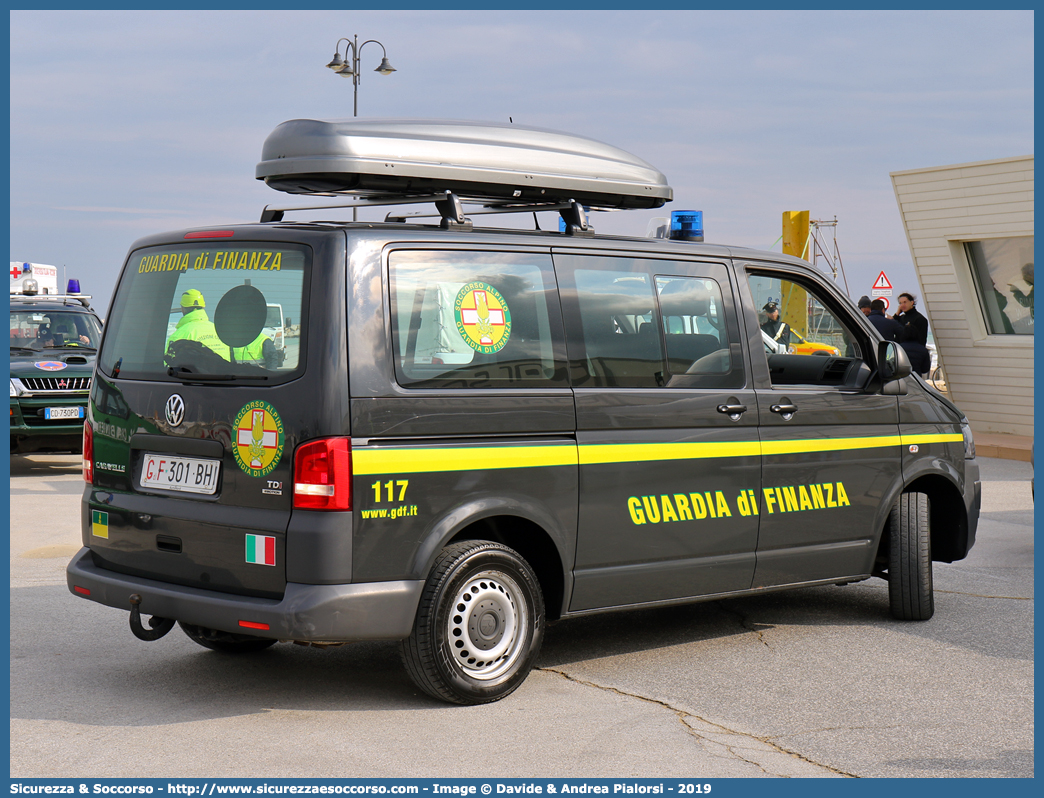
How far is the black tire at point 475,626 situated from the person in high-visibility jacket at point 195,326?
4.20ft

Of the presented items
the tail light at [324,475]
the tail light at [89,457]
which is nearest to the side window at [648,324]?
the tail light at [324,475]

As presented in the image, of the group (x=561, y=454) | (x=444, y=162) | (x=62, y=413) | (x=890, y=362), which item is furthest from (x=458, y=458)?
(x=62, y=413)

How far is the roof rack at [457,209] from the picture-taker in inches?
211

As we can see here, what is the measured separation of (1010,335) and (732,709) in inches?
556

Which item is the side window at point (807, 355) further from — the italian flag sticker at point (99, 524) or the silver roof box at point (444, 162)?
the italian flag sticker at point (99, 524)

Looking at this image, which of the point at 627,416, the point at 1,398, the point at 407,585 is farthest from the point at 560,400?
the point at 1,398

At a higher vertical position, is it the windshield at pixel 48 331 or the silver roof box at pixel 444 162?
the silver roof box at pixel 444 162

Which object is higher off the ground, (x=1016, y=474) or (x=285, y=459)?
(x=285, y=459)

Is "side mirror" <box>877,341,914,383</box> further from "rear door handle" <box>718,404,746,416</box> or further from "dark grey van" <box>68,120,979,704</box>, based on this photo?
"rear door handle" <box>718,404,746,416</box>

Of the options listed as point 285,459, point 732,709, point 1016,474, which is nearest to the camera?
point 285,459

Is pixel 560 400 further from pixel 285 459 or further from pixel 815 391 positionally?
pixel 815 391

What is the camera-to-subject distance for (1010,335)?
57.7ft

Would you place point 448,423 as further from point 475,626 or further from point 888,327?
point 888,327

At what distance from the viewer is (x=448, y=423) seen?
4934mm
